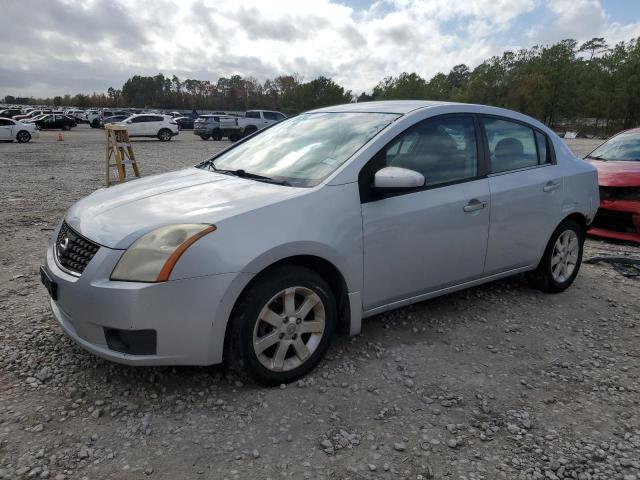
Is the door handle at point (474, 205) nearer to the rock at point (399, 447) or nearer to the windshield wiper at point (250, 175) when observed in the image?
the windshield wiper at point (250, 175)

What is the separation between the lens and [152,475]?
7.11ft

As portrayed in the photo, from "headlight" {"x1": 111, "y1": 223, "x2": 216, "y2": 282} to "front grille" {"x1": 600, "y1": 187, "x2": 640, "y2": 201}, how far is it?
18.3 ft

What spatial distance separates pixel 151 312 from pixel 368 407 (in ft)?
4.16

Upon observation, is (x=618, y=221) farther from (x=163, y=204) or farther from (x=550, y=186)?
(x=163, y=204)

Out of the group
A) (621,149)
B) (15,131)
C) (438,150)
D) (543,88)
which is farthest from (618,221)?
(543,88)

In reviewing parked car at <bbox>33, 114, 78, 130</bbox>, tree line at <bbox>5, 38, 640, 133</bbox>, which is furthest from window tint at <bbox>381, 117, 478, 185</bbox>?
tree line at <bbox>5, 38, 640, 133</bbox>

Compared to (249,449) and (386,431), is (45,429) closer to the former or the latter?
(249,449)

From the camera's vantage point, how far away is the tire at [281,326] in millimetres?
2641

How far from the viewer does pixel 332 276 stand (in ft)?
9.82

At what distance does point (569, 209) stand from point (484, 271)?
1167mm

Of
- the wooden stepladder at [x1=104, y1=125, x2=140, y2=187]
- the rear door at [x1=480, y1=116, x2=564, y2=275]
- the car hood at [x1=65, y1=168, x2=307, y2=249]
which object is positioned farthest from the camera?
the wooden stepladder at [x1=104, y1=125, x2=140, y2=187]

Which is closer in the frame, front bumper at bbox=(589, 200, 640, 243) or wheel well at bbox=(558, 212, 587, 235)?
wheel well at bbox=(558, 212, 587, 235)

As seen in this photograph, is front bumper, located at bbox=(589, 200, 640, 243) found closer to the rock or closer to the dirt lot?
the dirt lot

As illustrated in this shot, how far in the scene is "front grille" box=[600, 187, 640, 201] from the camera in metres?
6.04
